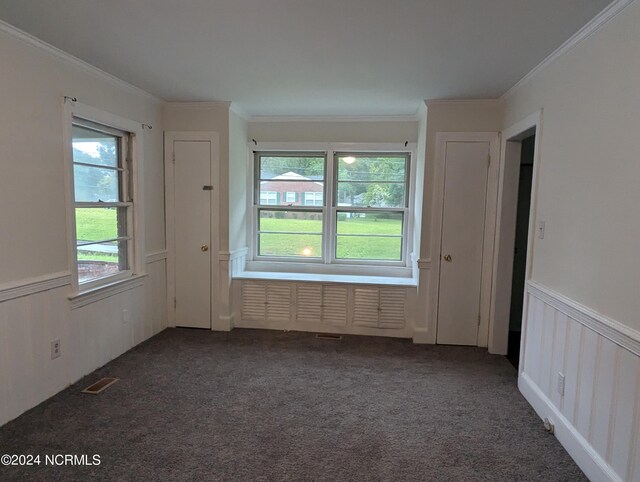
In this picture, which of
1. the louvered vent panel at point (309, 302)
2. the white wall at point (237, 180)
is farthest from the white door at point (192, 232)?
the louvered vent panel at point (309, 302)

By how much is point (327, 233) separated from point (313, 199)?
454 millimetres

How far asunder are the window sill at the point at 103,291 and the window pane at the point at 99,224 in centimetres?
41

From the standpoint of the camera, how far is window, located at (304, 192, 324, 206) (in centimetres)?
454

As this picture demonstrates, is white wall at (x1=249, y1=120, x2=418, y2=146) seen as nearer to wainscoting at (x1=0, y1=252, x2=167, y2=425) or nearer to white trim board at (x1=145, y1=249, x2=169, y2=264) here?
white trim board at (x1=145, y1=249, x2=169, y2=264)

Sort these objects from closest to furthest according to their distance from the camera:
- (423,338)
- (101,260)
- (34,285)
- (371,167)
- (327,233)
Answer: (34,285), (101,260), (423,338), (371,167), (327,233)

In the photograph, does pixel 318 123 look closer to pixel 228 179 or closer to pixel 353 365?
pixel 228 179

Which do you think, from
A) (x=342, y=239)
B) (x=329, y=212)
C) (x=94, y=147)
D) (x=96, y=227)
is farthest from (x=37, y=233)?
(x=342, y=239)

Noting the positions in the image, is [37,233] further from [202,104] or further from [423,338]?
[423,338]

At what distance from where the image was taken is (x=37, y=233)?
246cm

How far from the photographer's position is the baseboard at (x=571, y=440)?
1823 millimetres

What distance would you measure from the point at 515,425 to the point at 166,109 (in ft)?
13.7

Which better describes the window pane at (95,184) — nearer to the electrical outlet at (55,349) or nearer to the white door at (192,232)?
the white door at (192,232)

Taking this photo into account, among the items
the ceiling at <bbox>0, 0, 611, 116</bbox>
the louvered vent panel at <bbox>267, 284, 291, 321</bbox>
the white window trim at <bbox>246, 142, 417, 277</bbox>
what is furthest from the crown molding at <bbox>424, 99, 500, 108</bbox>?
the louvered vent panel at <bbox>267, 284, 291, 321</bbox>

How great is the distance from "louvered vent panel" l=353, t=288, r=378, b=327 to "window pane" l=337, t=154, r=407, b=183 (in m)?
1.39
